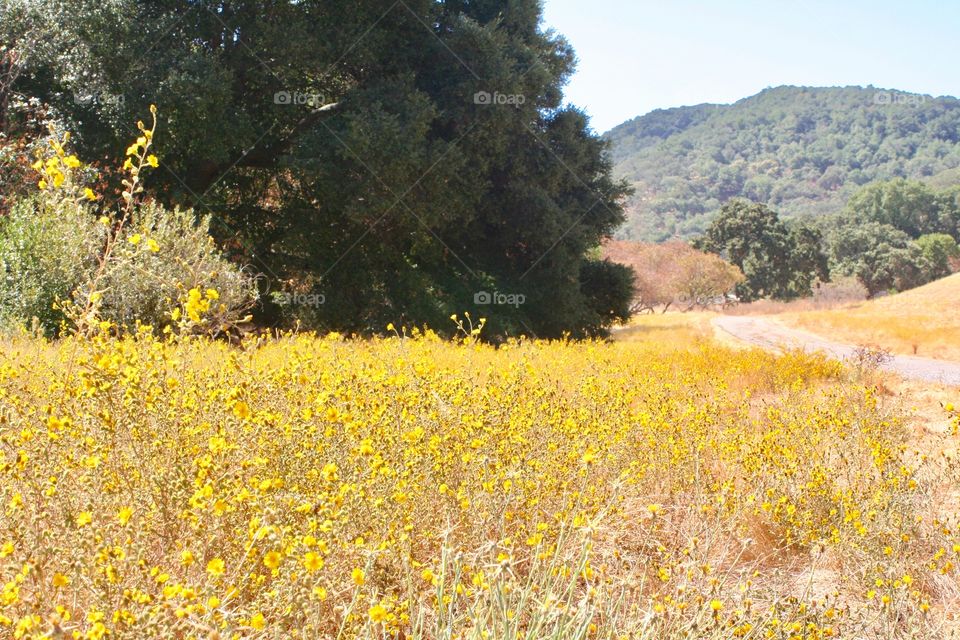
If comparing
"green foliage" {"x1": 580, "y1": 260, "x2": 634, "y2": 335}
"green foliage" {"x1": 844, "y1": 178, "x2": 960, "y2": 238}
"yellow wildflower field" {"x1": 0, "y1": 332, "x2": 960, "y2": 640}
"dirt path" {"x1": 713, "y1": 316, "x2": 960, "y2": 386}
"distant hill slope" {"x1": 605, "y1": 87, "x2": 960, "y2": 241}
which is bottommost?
"dirt path" {"x1": 713, "y1": 316, "x2": 960, "y2": 386}

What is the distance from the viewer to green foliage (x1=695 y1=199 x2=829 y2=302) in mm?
50344

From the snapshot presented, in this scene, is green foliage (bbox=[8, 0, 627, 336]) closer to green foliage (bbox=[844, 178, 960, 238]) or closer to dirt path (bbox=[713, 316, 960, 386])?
dirt path (bbox=[713, 316, 960, 386])

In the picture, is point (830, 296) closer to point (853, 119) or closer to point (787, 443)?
point (787, 443)

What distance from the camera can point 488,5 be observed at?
1605 cm

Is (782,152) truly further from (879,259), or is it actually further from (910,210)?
(879,259)

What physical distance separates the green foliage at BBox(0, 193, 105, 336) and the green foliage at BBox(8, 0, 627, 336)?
2.81 meters

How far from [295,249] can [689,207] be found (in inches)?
5001

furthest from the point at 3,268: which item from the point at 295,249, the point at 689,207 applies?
the point at 689,207

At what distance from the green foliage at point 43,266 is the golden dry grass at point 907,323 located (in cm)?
1727

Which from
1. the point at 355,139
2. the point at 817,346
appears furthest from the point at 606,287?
the point at 355,139

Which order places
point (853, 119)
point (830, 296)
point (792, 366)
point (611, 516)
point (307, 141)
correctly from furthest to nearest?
1. point (853, 119)
2. point (830, 296)
3. point (307, 141)
4. point (792, 366)
5. point (611, 516)

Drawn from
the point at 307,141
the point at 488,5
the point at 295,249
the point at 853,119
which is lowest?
the point at 295,249

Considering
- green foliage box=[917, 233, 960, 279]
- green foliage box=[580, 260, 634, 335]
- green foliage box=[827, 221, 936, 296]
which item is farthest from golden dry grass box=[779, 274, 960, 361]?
green foliage box=[917, 233, 960, 279]

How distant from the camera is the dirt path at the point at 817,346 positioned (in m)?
11.3
